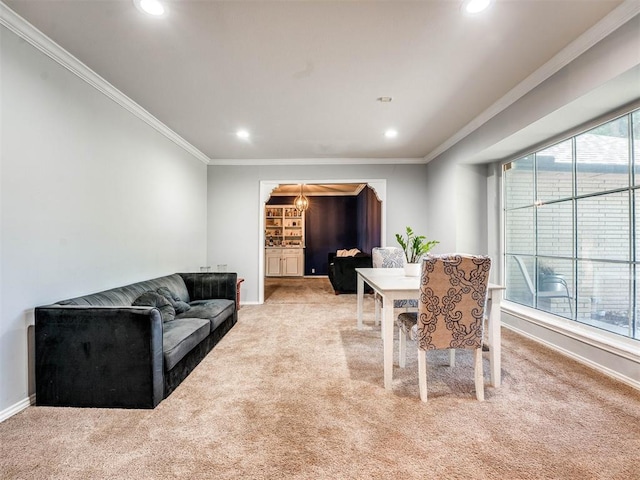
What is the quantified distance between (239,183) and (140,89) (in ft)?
8.36

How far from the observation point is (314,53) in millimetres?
2240

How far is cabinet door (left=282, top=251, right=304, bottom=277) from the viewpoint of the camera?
8930 mm

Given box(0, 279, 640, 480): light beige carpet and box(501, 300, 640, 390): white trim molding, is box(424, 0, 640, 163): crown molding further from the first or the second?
box(0, 279, 640, 480): light beige carpet

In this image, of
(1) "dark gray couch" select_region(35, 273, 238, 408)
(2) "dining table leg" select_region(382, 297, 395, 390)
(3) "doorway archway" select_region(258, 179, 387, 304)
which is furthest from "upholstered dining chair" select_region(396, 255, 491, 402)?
(3) "doorway archway" select_region(258, 179, 387, 304)

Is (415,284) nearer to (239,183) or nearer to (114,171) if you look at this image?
(114,171)

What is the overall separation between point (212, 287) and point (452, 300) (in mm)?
2873

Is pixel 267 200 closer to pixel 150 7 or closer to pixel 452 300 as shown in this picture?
pixel 150 7

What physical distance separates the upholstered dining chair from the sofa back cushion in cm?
239

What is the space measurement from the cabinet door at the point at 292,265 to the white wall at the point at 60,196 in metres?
5.46

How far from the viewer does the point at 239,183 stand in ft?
17.4

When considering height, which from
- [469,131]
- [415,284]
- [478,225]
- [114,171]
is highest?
[469,131]

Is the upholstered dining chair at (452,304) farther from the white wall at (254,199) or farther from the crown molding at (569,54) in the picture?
the white wall at (254,199)

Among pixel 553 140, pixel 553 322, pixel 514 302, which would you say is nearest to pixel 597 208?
pixel 553 140

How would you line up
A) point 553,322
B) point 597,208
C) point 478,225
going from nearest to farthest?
point 597,208 < point 553,322 < point 478,225
